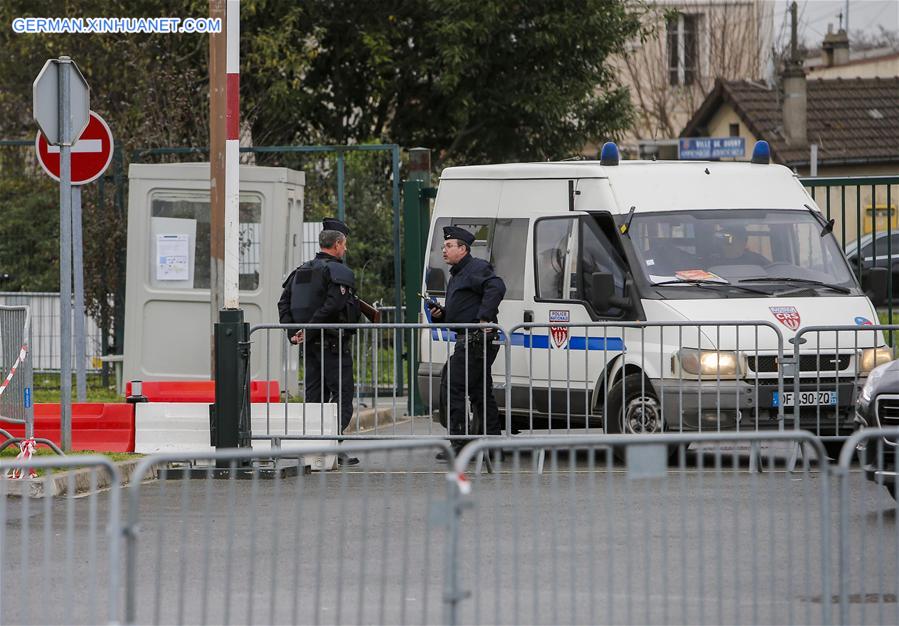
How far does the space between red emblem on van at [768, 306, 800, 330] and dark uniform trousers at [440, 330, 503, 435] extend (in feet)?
6.45

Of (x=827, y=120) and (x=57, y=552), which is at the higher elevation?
(x=827, y=120)

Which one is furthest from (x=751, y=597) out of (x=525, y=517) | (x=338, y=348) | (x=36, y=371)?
(x=36, y=371)

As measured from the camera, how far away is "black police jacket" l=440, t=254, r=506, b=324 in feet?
38.3

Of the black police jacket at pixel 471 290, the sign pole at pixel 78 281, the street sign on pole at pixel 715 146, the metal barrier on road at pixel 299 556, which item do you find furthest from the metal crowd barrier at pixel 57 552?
the street sign on pole at pixel 715 146

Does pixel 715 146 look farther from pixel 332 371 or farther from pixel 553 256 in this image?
pixel 332 371

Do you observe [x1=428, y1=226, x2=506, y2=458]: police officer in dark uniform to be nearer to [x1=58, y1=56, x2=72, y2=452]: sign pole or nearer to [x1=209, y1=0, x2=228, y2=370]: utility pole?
[x1=209, y1=0, x2=228, y2=370]: utility pole

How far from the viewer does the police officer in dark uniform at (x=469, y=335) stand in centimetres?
1137

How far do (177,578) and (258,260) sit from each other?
26.4ft

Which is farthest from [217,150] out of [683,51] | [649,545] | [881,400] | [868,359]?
[683,51]

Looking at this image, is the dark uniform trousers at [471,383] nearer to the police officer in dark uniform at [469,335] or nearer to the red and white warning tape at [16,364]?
the police officer in dark uniform at [469,335]

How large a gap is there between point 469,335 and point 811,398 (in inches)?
93.9

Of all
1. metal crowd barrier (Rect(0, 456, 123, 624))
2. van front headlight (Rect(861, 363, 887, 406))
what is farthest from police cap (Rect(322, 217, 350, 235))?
van front headlight (Rect(861, 363, 887, 406))

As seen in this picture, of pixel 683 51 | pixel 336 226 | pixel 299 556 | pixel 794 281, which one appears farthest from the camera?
pixel 683 51

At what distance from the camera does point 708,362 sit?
11.0m
